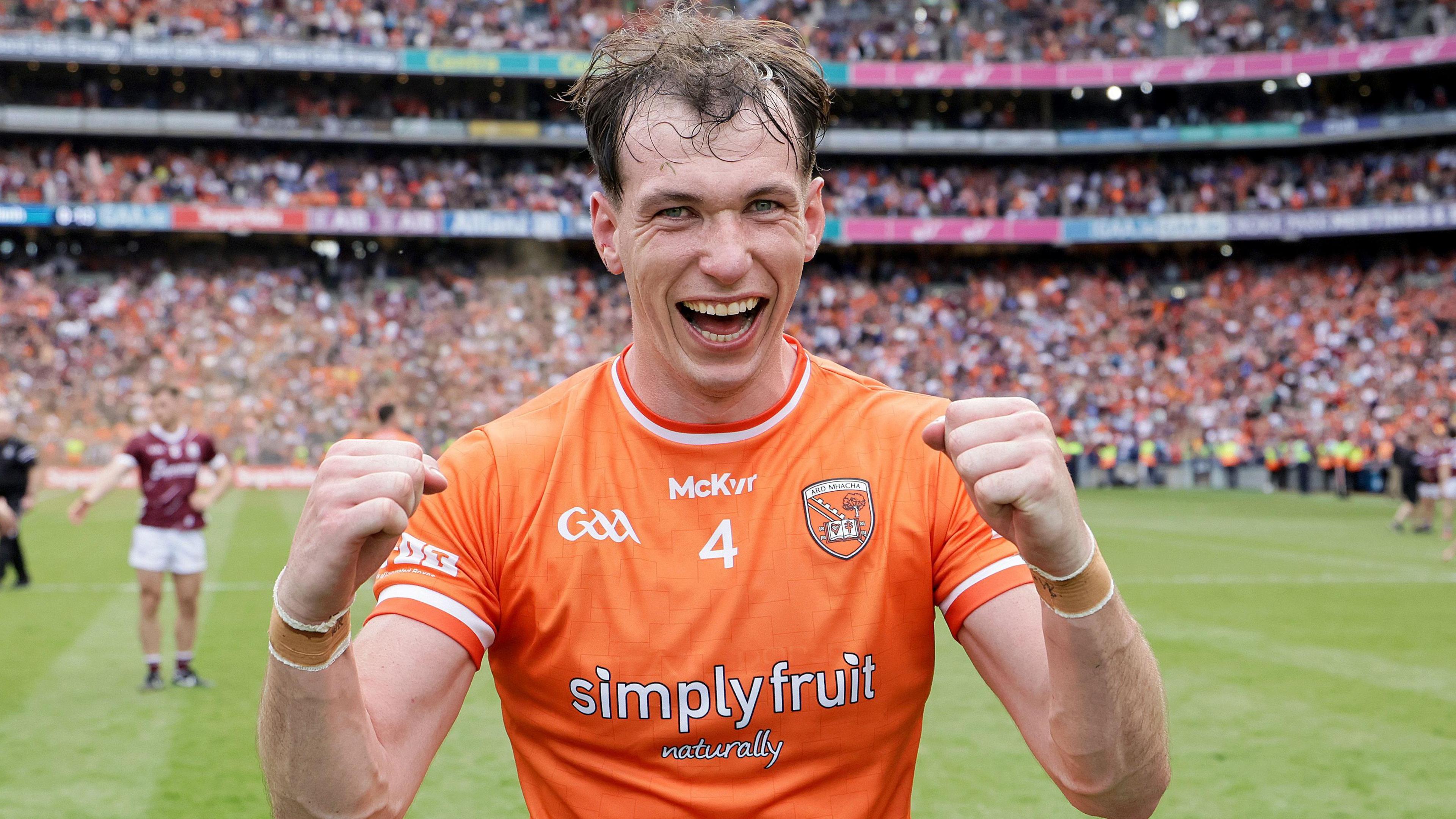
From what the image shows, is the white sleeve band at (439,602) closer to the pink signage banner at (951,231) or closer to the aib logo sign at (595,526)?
the aib logo sign at (595,526)

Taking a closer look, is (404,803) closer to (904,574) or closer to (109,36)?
(904,574)

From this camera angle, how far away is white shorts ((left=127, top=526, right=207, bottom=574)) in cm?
964

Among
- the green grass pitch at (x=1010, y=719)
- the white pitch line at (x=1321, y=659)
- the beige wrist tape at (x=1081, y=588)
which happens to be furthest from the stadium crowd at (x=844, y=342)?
the beige wrist tape at (x=1081, y=588)

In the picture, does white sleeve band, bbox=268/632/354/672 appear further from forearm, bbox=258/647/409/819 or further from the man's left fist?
the man's left fist

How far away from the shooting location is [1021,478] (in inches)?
77.7

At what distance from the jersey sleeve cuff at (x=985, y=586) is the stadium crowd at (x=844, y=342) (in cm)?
2979

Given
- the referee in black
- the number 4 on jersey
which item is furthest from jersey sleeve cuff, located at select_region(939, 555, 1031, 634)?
the referee in black

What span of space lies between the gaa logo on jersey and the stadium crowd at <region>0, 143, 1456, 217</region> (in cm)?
3823

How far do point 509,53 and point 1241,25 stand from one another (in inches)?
1042

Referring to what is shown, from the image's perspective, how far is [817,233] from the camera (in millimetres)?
2662

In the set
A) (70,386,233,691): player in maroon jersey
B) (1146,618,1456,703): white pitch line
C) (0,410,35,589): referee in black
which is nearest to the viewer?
(1146,618,1456,703): white pitch line

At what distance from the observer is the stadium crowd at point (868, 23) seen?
39.8 metres

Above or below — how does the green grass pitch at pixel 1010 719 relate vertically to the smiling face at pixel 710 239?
below

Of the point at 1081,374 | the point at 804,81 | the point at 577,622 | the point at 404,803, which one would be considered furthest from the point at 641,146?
the point at 1081,374
